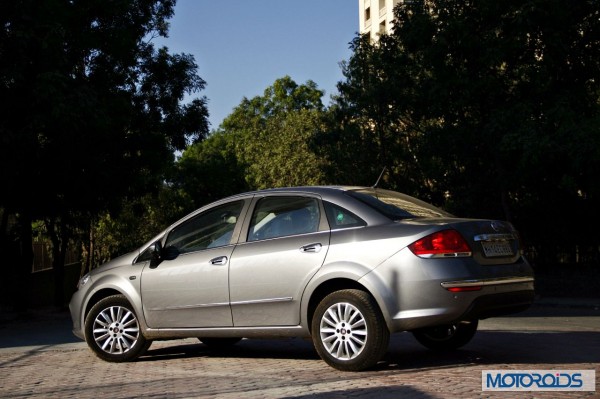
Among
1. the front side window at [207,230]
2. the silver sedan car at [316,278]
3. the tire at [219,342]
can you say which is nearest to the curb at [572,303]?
the tire at [219,342]

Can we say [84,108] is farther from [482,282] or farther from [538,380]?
[538,380]

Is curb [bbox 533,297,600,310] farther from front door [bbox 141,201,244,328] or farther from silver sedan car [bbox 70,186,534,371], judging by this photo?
front door [bbox 141,201,244,328]

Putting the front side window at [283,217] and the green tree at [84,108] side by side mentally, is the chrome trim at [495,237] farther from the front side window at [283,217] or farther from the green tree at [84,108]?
the green tree at [84,108]

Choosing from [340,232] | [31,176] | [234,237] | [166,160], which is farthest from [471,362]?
[166,160]

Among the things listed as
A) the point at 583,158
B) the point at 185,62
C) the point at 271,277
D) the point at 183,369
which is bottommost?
the point at 183,369

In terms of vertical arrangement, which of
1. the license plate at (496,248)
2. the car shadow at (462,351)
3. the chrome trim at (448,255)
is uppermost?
the license plate at (496,248)

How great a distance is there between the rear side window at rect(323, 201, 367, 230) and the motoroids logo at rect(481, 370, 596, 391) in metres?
1.74

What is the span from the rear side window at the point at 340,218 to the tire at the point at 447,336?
1600mm

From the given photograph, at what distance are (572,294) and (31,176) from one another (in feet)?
44.0

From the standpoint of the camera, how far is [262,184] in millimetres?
54469

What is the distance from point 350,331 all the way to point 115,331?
2.92m

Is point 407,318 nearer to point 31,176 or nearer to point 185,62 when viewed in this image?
point 31,176

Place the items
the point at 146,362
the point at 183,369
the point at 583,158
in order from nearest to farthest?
the point at 183,369, the point at 146,362, the point at 583,158

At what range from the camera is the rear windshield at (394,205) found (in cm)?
850
